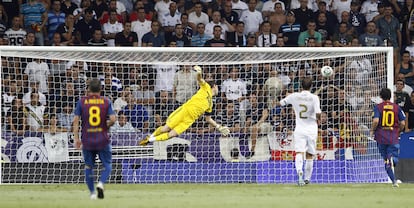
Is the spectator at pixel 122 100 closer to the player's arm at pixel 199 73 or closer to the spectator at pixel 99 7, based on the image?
the player's arm at pixel 199 73

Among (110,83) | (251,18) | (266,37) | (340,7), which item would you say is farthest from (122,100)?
(340,7)

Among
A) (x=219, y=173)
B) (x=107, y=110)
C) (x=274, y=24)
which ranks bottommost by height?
(x=219, y=173)

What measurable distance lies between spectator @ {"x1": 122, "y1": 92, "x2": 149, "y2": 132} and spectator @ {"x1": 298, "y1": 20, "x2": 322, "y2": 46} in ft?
18.6

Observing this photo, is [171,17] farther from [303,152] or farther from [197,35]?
[303,152]

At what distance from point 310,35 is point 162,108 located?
213 inches

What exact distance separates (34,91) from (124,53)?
85.8 inches

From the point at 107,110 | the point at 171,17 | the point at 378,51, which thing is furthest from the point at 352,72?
the point at 107,110

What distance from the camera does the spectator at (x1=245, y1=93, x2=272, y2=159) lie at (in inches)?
980

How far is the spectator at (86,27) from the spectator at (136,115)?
11.9ft

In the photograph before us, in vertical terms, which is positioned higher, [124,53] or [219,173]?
[124,53]

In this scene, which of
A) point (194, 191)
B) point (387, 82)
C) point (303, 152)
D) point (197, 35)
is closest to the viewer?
point (194, 191)

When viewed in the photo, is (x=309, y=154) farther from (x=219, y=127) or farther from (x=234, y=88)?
(x=234, y=88)

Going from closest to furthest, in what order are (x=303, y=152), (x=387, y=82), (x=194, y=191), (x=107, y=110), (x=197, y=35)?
1. (x=107, y=110)
2. (x=194, y=191)
3. (x=303, y=152)
4. (x=387, y=82)
5. (x=197, y=35)

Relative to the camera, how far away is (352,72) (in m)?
24.9
